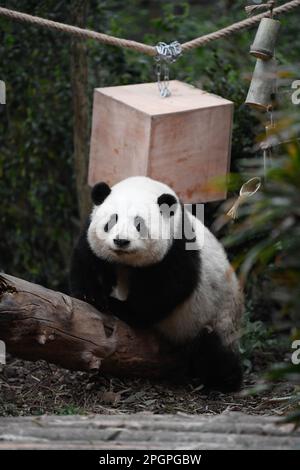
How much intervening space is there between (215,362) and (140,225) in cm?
134

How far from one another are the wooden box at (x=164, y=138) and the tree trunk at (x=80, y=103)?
1.16 m

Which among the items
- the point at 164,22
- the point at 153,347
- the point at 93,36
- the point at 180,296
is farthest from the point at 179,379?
the point at 164,22

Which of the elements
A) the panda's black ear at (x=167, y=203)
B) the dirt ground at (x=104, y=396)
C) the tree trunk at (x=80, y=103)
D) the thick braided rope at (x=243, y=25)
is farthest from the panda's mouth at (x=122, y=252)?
the tree trunk at (x=80, y=103)

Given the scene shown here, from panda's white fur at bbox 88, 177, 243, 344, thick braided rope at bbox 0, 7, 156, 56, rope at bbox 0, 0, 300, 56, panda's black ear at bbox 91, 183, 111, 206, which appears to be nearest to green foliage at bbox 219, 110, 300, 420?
panda's white fur at bbox 88, 177, 243, 344

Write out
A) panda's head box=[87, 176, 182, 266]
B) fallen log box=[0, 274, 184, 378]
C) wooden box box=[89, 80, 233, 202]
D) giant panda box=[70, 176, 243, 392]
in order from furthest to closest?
1. wooden box box=[89, 80, 233, 202]
2. giant panda box=[70, 176, 243, 392]
3. panda's head box=[87, 176, 182, 266]
4. fallen log box=[0, 274, 184, 378]

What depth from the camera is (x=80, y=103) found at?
23.9ft

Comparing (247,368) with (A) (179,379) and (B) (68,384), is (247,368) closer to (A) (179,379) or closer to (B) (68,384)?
(A) (179,379)

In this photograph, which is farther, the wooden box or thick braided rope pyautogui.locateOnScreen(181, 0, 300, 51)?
the wooden box

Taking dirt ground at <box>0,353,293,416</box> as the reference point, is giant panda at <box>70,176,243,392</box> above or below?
above

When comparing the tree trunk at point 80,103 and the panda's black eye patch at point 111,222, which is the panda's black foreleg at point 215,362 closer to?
the panda's black eye patch at point 111,222

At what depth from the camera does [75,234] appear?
8.38 metres

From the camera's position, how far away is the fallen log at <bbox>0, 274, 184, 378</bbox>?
4805 millimetres

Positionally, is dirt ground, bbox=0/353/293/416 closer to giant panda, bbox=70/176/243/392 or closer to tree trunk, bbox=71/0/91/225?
giant panda, bbox=70/176/243/392

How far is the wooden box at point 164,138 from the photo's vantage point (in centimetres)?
561
